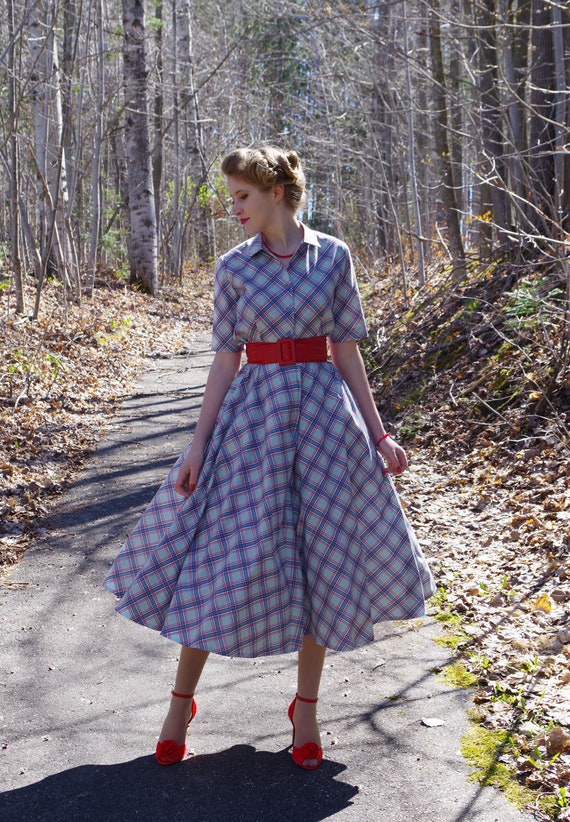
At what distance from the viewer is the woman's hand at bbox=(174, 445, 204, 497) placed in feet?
8.97

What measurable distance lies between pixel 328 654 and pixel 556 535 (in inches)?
63.7

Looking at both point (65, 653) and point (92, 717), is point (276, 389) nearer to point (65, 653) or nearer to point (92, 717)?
point (92, 717)

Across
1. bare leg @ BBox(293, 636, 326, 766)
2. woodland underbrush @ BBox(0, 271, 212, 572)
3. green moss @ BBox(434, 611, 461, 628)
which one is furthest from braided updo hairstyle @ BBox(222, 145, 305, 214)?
woodland underbrush @ BBox(0, 271, 212, 572)

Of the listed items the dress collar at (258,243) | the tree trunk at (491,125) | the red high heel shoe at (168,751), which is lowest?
the red high heel shoe at (168,751)

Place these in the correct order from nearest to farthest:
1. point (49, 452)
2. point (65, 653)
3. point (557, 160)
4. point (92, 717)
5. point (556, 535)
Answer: point (92, 717) < point (65, 653) < point (556, 535) < point (49, 452) < point (557, 160)

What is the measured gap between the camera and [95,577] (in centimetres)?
480

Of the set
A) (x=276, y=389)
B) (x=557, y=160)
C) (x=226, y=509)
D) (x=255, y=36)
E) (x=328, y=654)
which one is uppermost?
(x=255, y=36)

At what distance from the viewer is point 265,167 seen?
2682mm

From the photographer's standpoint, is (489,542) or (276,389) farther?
(489,542)

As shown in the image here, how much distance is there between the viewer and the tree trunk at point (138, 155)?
54.2ft

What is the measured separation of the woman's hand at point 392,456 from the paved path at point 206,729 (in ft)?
3.15

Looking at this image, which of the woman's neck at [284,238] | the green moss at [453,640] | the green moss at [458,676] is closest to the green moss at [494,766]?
the green moss at [458,676]

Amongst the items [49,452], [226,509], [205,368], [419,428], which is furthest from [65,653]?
[205,368]

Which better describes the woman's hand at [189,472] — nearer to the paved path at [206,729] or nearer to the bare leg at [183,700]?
the bare leg at [183,700]
